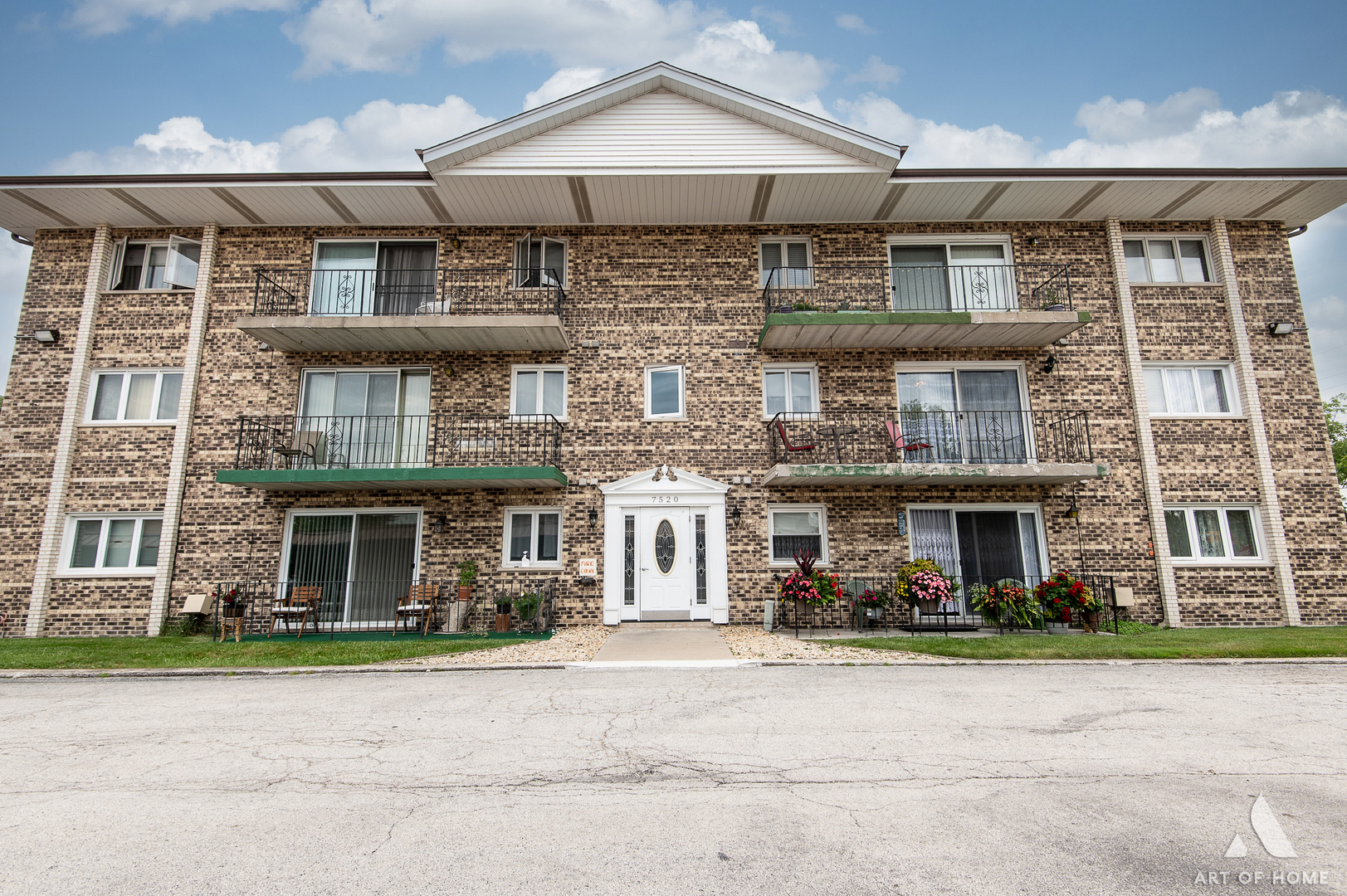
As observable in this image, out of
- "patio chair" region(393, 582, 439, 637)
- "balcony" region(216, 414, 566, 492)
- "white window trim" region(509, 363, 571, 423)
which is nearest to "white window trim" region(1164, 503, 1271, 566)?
"white window trim" region(509, 363, 571, 423)

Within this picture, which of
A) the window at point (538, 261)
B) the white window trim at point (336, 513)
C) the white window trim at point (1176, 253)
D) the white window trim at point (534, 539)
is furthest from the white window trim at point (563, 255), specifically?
the white window trim at point (1176, 253)

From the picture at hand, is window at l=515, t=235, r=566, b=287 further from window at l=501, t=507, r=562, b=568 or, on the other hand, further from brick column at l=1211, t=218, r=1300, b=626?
brick column at l=1211, t=218, r=1300, b=626

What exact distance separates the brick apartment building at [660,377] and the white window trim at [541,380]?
0.19 feet

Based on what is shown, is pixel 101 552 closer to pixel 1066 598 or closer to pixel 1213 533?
pixel 1066 598

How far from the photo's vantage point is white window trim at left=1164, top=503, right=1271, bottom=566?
12781mm

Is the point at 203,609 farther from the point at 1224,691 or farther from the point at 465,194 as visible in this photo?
the point at 1224,691

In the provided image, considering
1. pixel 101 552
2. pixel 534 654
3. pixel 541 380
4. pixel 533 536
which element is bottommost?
pixel 534 654

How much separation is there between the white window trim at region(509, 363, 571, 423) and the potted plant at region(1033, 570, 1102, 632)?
9.61 m

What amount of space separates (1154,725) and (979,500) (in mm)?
7591

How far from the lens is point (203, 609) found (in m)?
12.2

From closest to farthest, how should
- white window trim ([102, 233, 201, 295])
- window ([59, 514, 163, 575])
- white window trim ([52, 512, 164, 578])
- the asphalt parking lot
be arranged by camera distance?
the asphalt parking lot, white window trim ([52, 512, 164, 578]), window ([59, 514, 163, 575]), white window trim ([102, 233, 201, 295])

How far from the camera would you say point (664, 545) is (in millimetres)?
12938

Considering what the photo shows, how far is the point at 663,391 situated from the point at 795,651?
6016mm

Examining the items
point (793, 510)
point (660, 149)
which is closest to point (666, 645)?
point (793, 510)
